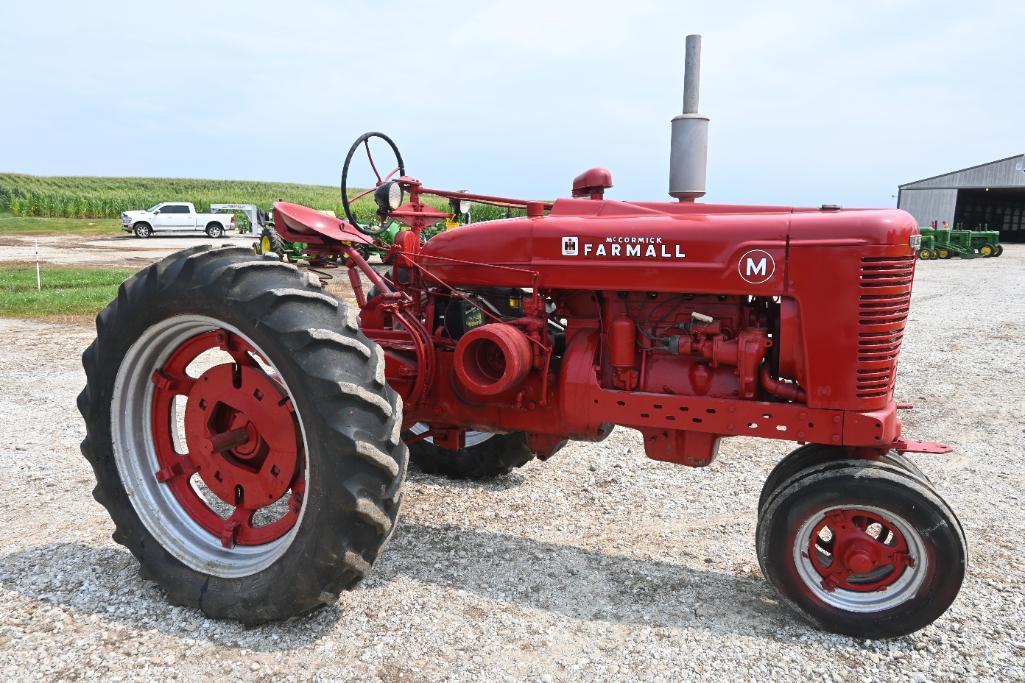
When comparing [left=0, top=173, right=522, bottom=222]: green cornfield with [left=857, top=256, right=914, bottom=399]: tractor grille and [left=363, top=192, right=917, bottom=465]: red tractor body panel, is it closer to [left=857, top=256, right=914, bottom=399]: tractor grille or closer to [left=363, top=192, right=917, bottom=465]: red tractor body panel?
[left=363, top=192, right=917, bottom=465]: red tractor body panel

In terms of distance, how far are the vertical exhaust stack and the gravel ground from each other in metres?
1.81

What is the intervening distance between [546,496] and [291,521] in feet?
5.48

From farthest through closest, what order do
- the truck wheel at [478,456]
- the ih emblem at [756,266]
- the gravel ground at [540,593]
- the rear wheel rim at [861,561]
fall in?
the truck wheel at [478,456], the ih emblem at [756,266], the rear wheel rim at [861,561], the gravel ground at [540,593]

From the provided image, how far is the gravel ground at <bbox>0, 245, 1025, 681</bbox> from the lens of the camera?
2660 mm

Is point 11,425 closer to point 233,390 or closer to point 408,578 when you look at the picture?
point 233,390

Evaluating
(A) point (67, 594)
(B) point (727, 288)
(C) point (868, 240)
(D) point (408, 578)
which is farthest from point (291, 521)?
(C) point (868, 240)

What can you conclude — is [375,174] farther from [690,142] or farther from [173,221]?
[173,221]

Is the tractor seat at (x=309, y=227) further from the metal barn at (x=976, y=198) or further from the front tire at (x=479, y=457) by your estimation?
the metal barn at (x=976, y=198)

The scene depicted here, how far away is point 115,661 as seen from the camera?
8.64ft

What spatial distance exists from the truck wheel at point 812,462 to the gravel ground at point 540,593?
1.48 ft

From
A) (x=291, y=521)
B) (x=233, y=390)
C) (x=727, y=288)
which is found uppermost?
(x=727, y=288)

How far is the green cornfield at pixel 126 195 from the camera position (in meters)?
42.7

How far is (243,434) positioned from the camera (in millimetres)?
3152

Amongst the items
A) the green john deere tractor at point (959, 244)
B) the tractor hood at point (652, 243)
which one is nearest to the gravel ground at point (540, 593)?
the tractor hood at point (652, 243)
